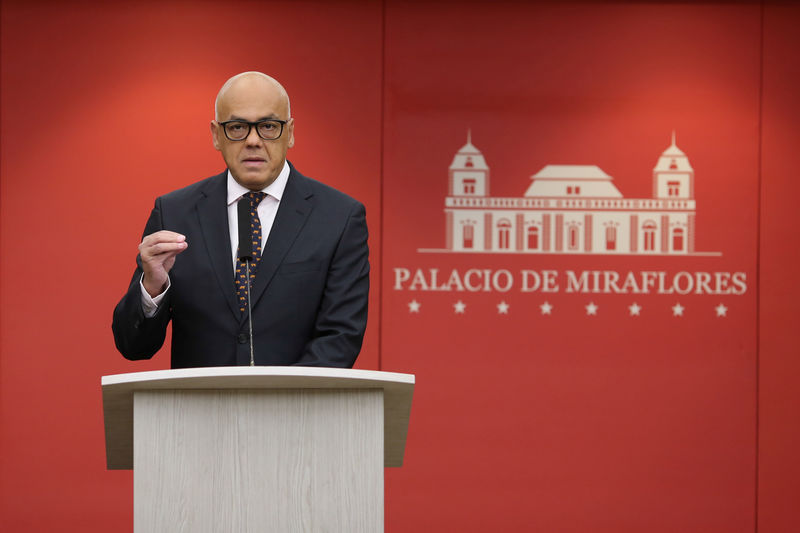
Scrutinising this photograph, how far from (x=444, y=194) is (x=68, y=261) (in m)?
1.68

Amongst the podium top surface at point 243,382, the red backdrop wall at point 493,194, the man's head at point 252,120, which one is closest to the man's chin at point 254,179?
the man's head at point 252,120

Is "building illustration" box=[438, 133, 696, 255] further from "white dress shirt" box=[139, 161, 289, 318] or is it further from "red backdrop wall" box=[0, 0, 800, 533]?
"white dress shirt" box=[139, 161, 289, 318]

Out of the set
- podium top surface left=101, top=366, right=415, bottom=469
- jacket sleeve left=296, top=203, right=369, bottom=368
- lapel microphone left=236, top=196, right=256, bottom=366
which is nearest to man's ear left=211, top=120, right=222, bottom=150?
lapel microphone left=236, top=196, right=256, bottom=366

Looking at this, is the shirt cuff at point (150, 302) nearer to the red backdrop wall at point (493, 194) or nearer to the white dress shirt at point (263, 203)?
the white dress shirt at point (263, 203)

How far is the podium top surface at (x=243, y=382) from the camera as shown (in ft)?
5.11

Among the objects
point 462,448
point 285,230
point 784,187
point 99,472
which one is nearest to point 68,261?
point 99,472

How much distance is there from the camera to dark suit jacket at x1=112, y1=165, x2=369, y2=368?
2.09m

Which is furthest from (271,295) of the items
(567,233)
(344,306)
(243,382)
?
(567,233)

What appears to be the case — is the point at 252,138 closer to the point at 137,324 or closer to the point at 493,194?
the point at 137,324

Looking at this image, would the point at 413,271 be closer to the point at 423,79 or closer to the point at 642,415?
the point at 423,79

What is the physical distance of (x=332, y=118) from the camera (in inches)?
159

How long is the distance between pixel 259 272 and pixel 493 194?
2.06 meters

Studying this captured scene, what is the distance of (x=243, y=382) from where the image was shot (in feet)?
5.22

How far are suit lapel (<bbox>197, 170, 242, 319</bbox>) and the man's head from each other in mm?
79
